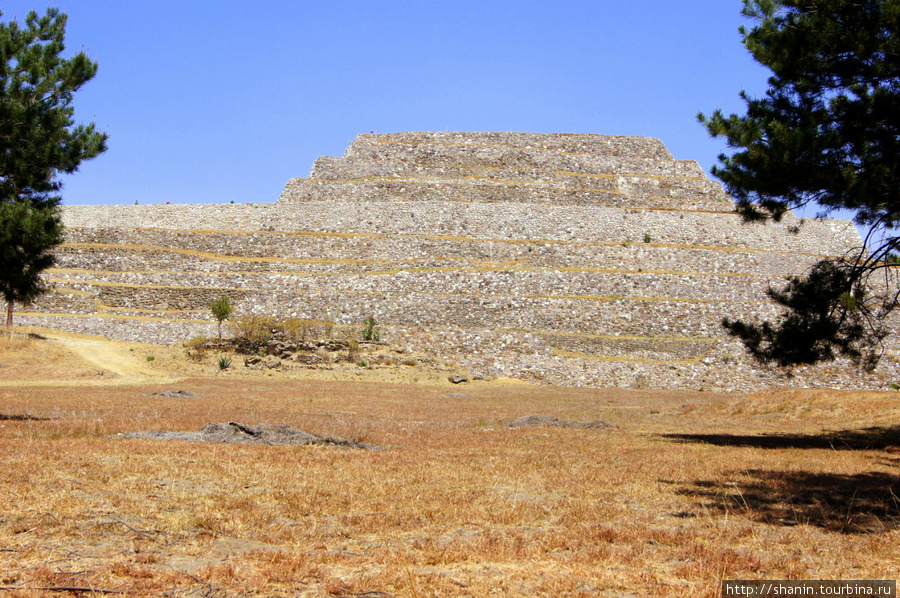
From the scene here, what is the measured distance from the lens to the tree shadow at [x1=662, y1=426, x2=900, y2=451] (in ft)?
53.2

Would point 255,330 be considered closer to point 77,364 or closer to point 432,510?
point 77,364

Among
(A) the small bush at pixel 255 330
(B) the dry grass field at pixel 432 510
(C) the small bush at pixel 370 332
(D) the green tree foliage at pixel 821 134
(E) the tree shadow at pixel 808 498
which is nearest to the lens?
(B) the dry grass field at pixel 432 510

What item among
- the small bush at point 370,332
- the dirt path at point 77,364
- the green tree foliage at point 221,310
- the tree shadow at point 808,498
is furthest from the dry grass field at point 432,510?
the small bush at point 370,332

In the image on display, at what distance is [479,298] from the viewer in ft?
141

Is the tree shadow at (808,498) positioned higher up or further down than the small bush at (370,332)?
further down

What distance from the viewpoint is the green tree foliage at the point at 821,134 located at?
13.4 meters

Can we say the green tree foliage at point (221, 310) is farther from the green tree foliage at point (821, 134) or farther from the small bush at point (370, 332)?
the green tree foliage at point (821, 134)

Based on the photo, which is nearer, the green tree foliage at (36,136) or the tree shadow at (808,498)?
the tree shadow at (808,498)

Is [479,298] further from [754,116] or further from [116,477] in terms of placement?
[116,477]

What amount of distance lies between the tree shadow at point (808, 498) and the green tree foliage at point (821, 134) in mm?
5060

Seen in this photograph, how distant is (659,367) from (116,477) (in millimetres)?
32848

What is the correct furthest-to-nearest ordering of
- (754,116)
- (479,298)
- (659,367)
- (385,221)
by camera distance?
(385,221), (479,298), (659,367), (754,116)

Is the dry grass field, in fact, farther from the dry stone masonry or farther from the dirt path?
the dry stone masonry

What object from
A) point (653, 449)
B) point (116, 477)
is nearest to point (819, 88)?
point (653, 449)
